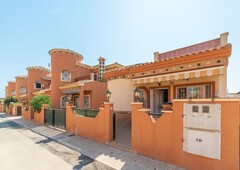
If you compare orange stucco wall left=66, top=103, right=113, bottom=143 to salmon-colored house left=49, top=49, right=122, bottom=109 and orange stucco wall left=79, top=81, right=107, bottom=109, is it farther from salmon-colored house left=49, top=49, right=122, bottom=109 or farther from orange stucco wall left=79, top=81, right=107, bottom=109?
salmon-colored house left=49, top=49, right=122, bottom=109

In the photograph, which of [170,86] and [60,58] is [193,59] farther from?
[60,58]

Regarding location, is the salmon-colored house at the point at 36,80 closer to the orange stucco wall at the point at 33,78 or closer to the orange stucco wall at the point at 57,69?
the orange stucco wall at the point at 33,78

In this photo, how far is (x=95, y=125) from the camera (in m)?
10.6

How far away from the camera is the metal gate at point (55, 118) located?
48.8 ft

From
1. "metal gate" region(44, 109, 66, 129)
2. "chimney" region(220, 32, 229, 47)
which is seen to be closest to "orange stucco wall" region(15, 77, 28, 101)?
"metal gate" region(44, 109, 66, 129)

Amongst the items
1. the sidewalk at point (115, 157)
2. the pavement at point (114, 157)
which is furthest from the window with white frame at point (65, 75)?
the sidewalk at point (115, 157)

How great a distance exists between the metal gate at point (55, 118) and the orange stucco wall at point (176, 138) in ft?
32.3

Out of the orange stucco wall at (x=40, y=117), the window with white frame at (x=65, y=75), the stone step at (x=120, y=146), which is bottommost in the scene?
the orange stucco wall at (x=40, y=117)

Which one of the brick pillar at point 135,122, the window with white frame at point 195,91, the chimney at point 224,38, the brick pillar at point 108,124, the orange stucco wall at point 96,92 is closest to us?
the brick pillar at point 135,122

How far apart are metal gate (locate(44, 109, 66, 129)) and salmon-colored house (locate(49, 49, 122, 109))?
4.68m

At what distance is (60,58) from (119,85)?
48.7ft

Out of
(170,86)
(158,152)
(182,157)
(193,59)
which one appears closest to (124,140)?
(158,152)

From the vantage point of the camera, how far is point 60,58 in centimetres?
2395

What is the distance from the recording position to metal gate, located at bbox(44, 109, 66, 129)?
1488 centimetres
